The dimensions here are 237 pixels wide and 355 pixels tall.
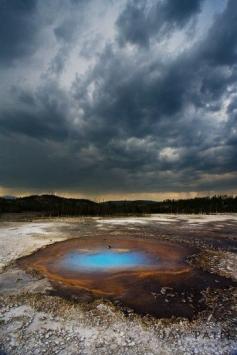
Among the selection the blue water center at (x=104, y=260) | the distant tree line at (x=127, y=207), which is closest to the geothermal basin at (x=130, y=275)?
the blue water center at (x=104, y=260)

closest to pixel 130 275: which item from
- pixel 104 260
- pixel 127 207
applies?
pixel 104 260

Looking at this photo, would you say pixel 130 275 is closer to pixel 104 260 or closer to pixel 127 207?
pixel 104 260

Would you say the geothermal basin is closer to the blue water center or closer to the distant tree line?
the blue water center

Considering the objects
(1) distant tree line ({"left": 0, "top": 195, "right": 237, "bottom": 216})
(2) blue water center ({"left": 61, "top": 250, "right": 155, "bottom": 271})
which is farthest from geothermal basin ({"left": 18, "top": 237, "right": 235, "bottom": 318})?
(1) distant tree line ({"left": 0, "top": 195, "right": 237, "bottom": 216})

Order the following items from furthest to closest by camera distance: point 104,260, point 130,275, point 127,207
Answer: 1. point 127,207
2. point 104,260
3. point 130,275

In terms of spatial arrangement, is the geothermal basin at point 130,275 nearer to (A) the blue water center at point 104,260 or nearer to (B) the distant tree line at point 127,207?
(A) the blue water center at point 104,260

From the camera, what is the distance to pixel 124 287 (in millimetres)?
8344

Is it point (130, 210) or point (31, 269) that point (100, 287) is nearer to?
point (31, 269)

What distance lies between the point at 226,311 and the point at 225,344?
1583 millimetres

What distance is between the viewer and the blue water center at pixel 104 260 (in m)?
10.8

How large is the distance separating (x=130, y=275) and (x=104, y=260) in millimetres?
2517

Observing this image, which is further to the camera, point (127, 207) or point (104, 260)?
point (127, 207)

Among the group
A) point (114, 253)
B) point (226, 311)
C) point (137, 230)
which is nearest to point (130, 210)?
point (137, 230)

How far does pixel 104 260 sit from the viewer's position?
11.9 meters
